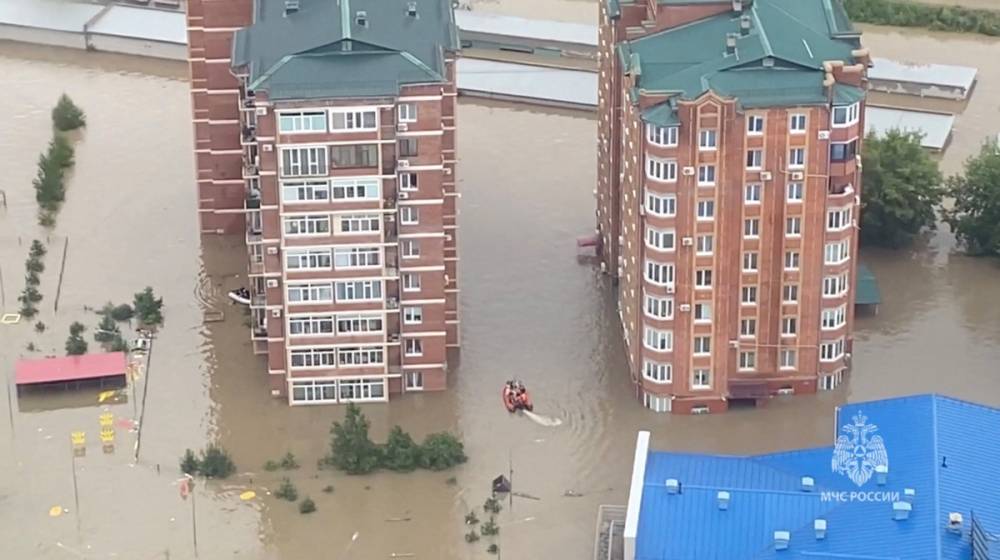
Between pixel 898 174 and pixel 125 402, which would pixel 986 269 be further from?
pixel 125 402

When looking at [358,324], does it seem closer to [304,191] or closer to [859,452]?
[304,191]

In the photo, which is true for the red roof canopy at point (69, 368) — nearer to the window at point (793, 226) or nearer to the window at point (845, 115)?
the window at point (793, 226)

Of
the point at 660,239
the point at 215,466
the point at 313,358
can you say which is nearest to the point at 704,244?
the point at 660,239

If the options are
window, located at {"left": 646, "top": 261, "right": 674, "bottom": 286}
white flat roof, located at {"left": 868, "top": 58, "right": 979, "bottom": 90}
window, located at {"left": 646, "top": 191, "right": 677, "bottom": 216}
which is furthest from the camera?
white flat roof, located at {"left": 868, "top": 58, "right": 979, "bottom": 90}

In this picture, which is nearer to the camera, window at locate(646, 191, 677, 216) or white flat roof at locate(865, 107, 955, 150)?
window at locate(646, 191, 677, 216)

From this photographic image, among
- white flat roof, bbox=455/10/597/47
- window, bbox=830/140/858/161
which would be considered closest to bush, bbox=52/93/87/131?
white flat roof, bbox=455/10/597/47

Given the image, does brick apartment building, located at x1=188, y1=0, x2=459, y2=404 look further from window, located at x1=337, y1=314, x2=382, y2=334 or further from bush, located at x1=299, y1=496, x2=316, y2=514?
bush, located at x1=299, y1=496, x2=316, y2=514
